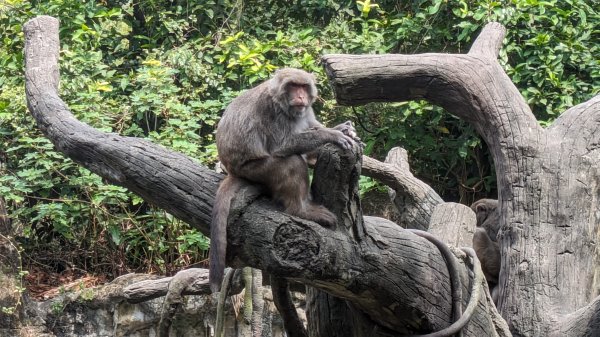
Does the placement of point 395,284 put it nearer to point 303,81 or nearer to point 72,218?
point 303,81

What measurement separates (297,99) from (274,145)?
1.07ft

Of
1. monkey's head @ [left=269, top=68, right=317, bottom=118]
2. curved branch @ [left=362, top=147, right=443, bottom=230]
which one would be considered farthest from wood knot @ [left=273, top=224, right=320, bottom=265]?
curved branch @ [left=362, top=147, right=443, bottom=230]

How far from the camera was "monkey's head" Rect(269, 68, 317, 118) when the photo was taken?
211 inches

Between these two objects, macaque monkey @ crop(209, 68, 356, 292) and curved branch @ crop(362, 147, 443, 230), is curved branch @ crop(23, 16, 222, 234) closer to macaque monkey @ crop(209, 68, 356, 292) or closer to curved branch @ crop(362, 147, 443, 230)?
macaque monkey @ crop(209, 68, 356, 292)

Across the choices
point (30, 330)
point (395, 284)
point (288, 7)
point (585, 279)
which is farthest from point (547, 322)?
point (288, 7)

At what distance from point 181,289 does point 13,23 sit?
4784 mm

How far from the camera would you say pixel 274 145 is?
520 centimetres

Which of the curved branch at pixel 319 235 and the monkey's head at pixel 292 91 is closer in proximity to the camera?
the curved branch at pixel 319 235

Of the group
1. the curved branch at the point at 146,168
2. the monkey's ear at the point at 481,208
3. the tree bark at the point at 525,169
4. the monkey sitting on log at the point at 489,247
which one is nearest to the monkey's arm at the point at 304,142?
the curved branch at the point at 146,168

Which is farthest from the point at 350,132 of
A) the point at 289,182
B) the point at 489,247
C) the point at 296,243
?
the point at 489,247

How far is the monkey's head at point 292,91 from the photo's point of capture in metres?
5.36

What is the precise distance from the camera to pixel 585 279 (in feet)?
20.3

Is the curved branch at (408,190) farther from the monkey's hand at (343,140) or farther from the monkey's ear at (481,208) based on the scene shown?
the monkey's hand at (343,140)

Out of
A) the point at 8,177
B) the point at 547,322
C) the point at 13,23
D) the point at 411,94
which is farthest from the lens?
the point at 13,23
